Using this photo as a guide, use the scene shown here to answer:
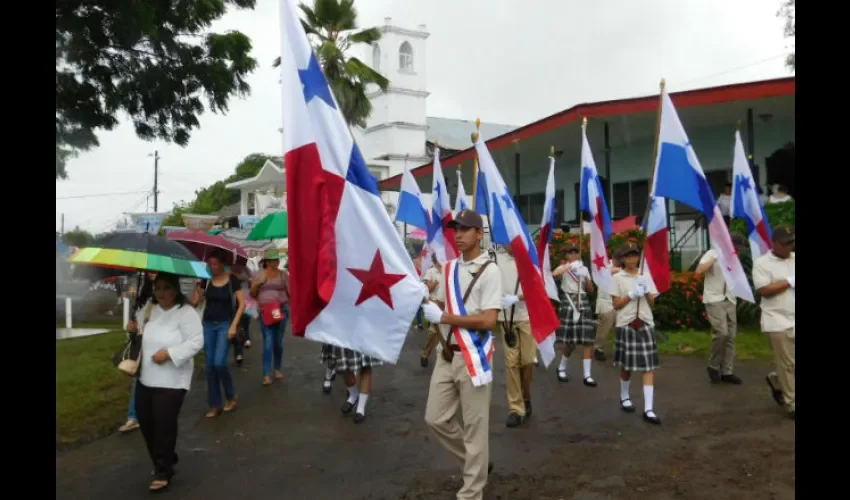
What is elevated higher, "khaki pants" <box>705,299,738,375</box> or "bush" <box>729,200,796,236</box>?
"bush" <box>729,200,796,236</box>

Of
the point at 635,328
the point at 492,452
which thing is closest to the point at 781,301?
the point at 635,328

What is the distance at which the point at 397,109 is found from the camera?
38.8 m

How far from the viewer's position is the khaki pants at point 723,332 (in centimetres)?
820

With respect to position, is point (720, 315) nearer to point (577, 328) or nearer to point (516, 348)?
point (577, 328)

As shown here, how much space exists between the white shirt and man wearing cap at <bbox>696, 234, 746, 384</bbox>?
19.3 feet

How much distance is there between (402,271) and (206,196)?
58.9 m

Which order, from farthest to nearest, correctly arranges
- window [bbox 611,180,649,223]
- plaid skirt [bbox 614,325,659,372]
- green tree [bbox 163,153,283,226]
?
green tree [bbox 163,153,283,226] < window [bbox 611,180,649,223] < plaid skirt [bbox 614,325,659,372]

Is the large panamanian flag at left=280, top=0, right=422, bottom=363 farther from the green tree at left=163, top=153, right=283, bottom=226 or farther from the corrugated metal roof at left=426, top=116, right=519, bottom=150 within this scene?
the green tree at left=163, top=153, right=283, bottom=226

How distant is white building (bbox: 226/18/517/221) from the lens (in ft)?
124

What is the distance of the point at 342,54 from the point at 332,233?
18787 mm

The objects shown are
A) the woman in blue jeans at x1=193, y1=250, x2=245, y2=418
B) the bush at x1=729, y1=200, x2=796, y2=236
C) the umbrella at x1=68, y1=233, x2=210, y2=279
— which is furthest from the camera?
the bush at x1=729, y1=200, x2=796, y2=236

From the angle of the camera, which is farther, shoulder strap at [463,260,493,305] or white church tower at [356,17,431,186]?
white church tower at [356,17,431,186]

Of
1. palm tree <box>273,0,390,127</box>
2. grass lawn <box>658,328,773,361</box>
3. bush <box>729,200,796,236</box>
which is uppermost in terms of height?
palm tree <box>273,0,390,127</box>

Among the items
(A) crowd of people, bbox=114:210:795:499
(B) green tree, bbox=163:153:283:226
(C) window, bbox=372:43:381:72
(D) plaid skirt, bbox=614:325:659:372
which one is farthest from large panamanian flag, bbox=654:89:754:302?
(B) green tree, bbox=163:153:283:226
